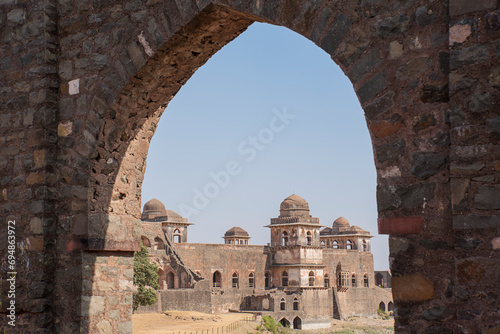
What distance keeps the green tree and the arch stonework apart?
19009mm

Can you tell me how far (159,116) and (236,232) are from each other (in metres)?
43.0

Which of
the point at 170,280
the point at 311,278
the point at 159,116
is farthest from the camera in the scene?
the point at 311,278

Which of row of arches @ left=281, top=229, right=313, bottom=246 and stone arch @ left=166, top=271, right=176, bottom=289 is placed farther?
row of arches @ left=281, top=229, right=313, bottom=246

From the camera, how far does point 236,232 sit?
47906 millimetres

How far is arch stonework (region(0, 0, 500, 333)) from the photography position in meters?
2.89

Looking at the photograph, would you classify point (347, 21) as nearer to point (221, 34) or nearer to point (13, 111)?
point (221, 34)

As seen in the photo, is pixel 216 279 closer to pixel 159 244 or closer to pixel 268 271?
pixel 268 271

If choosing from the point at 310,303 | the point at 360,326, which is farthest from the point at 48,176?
the point at 360,326

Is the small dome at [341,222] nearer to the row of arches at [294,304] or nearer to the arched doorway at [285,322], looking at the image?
the row of arches at [294,304]

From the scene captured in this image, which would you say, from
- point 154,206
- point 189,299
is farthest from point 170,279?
point 154,206

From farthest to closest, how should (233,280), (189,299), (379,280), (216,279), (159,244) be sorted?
(379,280)
(233,280)
(216,279)
(159,244)
(189,299)

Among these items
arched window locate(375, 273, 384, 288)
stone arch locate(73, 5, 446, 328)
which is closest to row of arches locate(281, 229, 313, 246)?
arched window locate(375, 273, 384, 288)

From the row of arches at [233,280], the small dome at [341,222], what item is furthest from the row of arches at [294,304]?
the small dome at [341,222]

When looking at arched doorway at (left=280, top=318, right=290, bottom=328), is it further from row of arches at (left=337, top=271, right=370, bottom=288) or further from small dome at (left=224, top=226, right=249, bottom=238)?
small dome at (left=224, top=226, right=249, bottom=238)
